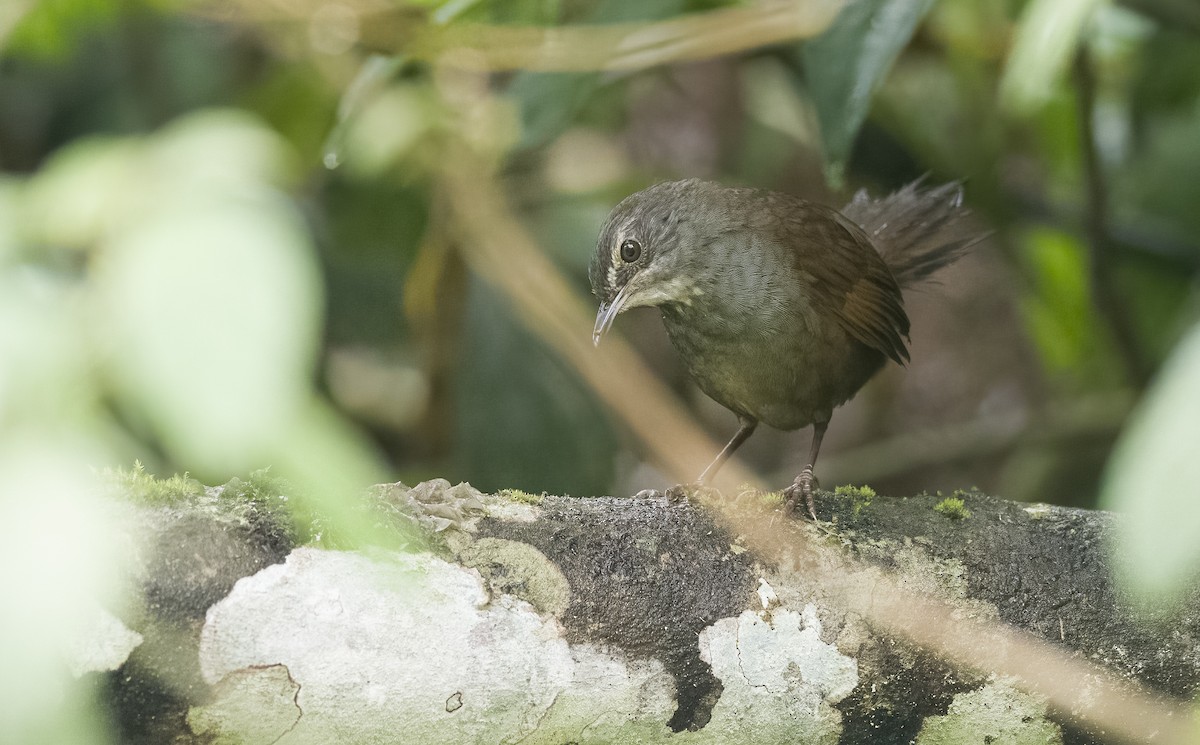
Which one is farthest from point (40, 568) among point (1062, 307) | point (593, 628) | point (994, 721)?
point (1062, 307)

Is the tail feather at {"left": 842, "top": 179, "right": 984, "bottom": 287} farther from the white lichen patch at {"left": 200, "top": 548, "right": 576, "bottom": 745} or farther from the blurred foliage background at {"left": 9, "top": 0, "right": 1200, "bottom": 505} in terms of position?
the white lichen patch at {"left": 200, "top": 548, "right": 576, "bottom": 745}

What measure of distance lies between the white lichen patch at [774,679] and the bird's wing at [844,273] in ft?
4.63

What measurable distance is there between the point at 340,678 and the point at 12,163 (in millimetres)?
5020

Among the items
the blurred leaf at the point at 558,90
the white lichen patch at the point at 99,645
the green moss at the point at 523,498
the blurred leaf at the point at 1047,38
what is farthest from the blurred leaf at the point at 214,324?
the blurred leaf at the point at 558,90

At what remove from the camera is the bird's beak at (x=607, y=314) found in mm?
3264

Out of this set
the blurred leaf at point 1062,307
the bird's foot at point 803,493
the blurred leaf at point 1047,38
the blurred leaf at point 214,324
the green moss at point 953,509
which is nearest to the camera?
the blurred leaf at point 214,324

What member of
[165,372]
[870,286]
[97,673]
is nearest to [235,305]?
[165,372]

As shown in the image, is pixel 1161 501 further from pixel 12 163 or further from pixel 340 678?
pixel 12 163

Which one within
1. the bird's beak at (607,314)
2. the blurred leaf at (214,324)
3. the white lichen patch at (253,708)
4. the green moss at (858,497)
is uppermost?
the blurred leaf at (214,324)

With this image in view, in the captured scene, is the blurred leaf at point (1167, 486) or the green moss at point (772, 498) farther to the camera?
the green moss at point (772, 498)

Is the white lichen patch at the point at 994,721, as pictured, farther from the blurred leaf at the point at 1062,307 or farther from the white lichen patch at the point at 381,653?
the blurred leaf at the point at 1062,307

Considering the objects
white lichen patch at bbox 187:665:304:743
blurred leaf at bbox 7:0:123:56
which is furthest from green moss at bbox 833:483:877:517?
blurred leaf at bbox 7:0:123:56

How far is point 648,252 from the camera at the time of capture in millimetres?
3371

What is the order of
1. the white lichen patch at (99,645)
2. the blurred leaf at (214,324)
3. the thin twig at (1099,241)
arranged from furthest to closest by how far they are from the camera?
the thin twig at (1099,241)
the white lichen patch at (99,645)
the blurred leaf at (214,324)
